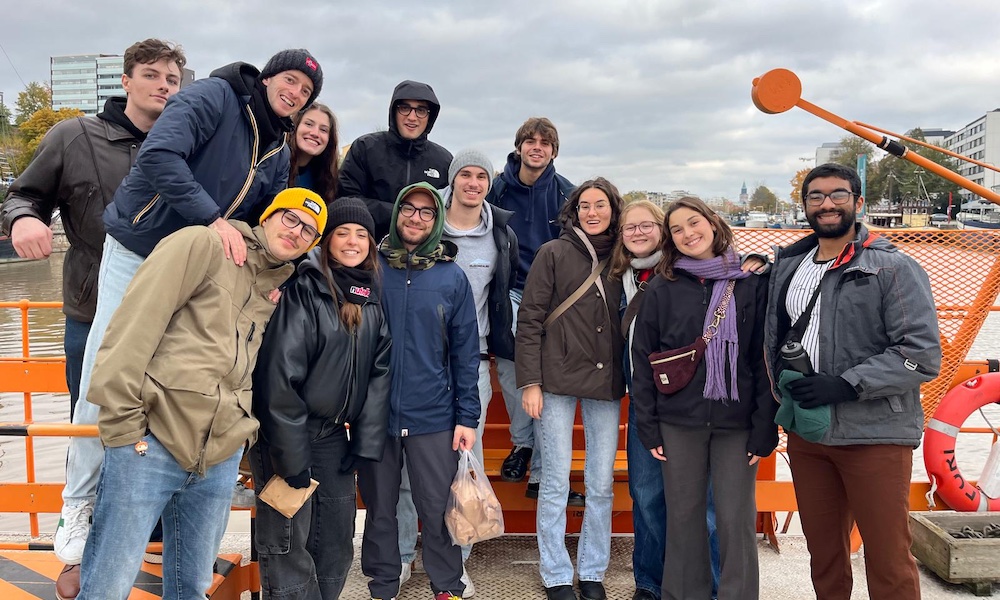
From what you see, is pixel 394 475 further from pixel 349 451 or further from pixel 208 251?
pixel 208 251

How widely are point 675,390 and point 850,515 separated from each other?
1026mm

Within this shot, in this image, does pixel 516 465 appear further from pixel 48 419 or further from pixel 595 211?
pixel 48 419

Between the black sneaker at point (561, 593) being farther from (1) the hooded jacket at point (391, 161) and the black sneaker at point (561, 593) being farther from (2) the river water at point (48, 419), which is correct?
(2) the river water at point (48, 419)

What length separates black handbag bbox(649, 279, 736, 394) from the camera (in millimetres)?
3051

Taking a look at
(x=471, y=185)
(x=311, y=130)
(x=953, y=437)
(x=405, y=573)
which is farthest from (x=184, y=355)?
(x=953, y=437)

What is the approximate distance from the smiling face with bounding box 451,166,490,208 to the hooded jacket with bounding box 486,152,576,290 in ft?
2.07

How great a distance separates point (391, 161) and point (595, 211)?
57.0 inches

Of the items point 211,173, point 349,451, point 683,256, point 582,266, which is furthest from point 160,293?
point 683,256

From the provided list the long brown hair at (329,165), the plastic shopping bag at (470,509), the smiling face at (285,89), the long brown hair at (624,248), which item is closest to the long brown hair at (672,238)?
the long brown hair at (624,248)

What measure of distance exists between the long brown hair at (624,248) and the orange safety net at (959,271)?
1.11 metres

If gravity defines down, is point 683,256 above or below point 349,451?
above

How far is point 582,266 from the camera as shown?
3.46 m

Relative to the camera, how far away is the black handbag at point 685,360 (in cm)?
305

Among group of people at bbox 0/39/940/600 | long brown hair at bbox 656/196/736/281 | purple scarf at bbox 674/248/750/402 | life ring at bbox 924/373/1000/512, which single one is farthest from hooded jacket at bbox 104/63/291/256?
life ring at bbox 924/373/1000/512
